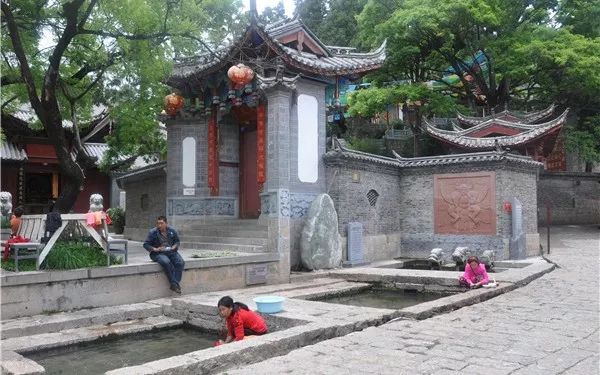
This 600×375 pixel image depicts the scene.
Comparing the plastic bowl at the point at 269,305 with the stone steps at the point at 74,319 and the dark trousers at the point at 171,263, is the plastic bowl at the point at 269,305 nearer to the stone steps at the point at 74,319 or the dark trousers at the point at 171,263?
the stone steps at the point at 74,319

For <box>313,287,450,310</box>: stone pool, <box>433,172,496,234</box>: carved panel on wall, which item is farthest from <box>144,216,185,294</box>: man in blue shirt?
<box>433,172,496,234</box>: carved panel on wall

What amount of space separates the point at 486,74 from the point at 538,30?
14.2 feet

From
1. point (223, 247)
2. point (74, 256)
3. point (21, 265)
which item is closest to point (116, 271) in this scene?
point (74, 256)

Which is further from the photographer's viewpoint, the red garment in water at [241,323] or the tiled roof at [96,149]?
the tiled roof at [96,149]

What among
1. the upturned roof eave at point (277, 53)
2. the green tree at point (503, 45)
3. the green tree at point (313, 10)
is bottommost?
the upturned roof eave at point (277, 53)

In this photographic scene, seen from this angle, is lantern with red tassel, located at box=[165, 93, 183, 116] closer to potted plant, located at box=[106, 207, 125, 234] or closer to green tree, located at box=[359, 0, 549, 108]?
potted plant, located at box=[106, 207, 125, 234]

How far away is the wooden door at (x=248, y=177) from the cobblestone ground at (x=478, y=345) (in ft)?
24.5

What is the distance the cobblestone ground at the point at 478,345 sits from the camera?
4949 millimetres

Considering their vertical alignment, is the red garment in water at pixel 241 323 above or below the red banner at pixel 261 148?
below

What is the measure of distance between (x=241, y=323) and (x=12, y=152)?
18378 millimetres

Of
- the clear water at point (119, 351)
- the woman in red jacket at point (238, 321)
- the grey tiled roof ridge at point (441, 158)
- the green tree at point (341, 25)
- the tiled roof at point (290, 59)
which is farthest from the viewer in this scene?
the green tree at point (341, 25)

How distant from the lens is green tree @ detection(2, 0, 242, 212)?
10.0 m

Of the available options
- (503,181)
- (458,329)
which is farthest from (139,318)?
(503,181)

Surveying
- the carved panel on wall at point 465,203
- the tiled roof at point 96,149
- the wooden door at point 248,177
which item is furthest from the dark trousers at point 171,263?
the tiled roof at point 96,149
